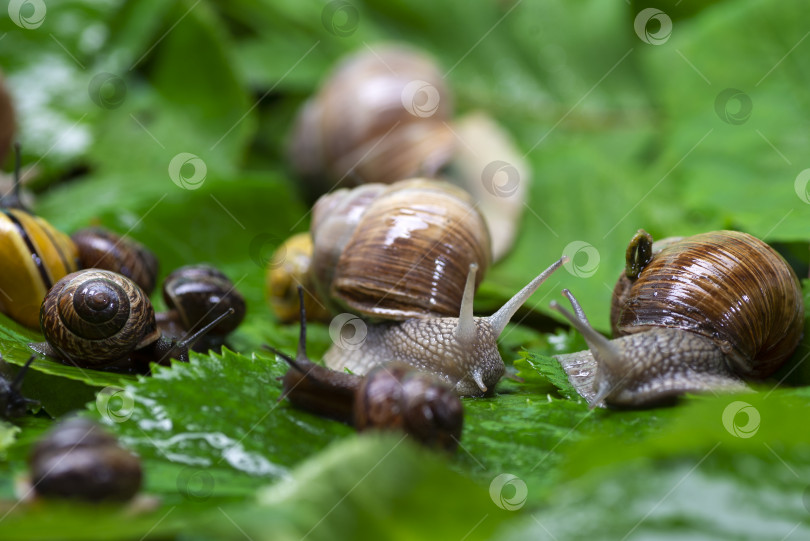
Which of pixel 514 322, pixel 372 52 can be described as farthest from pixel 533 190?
pixel 514 322

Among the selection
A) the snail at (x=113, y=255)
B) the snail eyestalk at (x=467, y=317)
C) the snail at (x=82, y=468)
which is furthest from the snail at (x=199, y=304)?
the snail at (x=82, y=468)

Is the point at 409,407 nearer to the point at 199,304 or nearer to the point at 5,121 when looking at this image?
the point at 199,304

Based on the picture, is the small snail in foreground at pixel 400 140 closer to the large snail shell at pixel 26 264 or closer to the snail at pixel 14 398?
the large snail shell at pixel 26 264

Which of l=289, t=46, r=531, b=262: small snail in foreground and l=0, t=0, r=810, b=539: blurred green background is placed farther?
l=289, t=46, r=531, b=262: small snail in foreground

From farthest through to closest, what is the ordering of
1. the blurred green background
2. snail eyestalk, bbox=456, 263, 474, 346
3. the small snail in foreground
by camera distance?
the small snail in foreground
snail eyestalk, bbox=456, 263, 474, 346
the blurred green background

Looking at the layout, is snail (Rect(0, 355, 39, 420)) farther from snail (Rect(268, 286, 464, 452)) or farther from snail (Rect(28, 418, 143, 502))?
snail (Rect(268, 286, 464, 452))

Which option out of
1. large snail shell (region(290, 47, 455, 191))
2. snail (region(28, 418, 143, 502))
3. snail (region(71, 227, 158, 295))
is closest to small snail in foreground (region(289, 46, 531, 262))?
large snail shell (region(290, 47, 455, 191))

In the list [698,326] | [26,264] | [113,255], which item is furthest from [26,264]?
[698,326]
